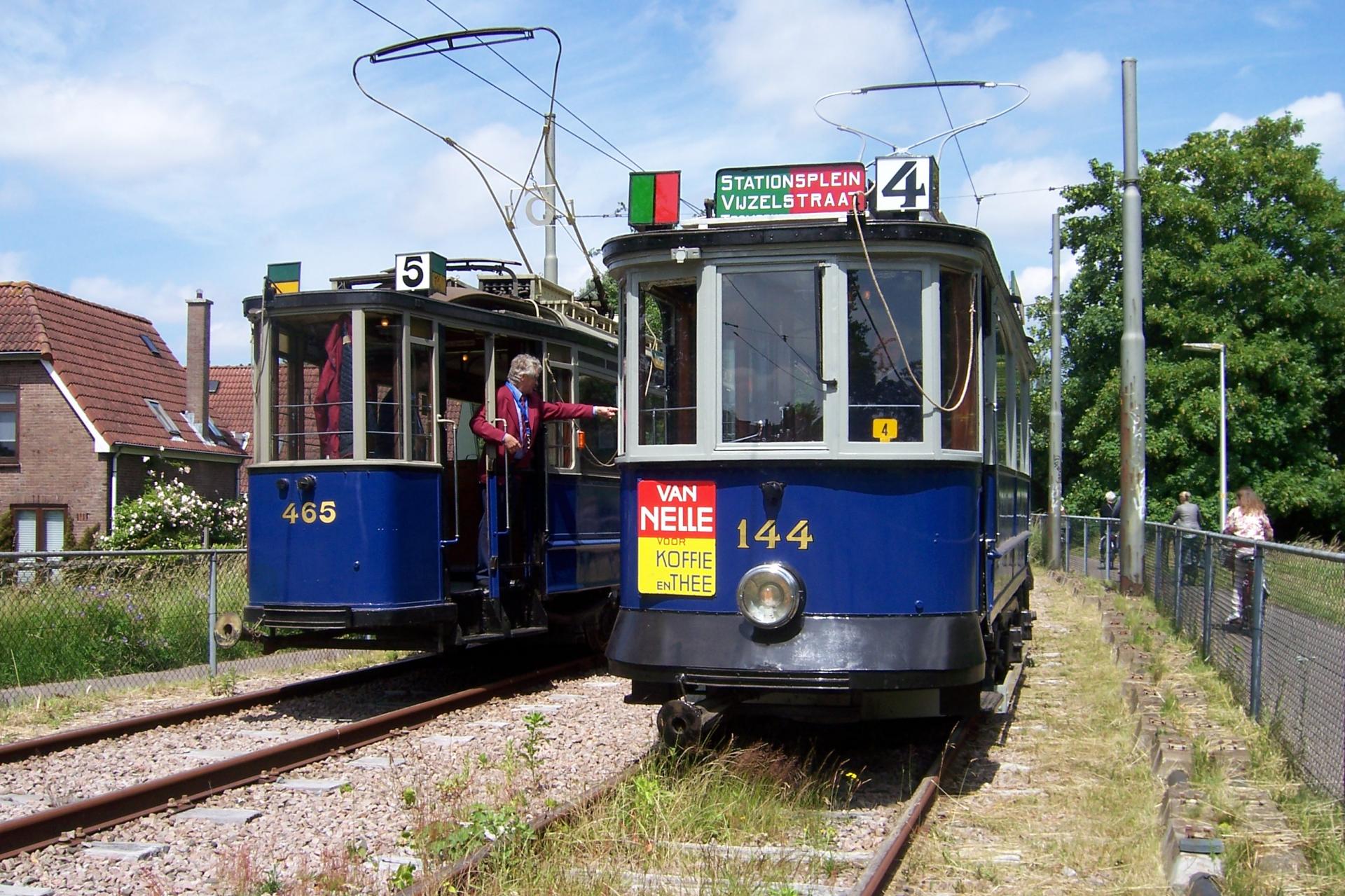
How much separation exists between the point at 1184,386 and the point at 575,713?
2464 centimetres

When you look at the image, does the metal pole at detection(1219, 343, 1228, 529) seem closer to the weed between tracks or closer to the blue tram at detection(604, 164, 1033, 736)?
the blue tram at detection(604, 164, 1033, 736)

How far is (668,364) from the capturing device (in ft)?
22.0

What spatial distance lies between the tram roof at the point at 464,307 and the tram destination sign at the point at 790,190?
3.31 m

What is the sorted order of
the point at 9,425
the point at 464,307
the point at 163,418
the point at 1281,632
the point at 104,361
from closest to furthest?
1. the point at 1281,632
2. the point at 464,307
3. the point at 9,425
4. the point at 104,361
5. the point at 163,418

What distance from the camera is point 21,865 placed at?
5477 millimetres

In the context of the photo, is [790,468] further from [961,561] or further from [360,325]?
[360,325]

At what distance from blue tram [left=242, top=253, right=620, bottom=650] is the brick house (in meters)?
21.1

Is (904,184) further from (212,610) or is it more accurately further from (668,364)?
(212,610)

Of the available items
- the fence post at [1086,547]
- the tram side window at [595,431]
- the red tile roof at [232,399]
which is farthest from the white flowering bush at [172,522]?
the fence post at [1086,547]

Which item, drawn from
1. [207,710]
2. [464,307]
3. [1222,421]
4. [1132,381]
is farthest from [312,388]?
[1222,421]

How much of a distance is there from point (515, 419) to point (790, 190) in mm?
3908

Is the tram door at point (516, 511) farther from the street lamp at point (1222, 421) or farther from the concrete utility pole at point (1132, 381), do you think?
the street lamp at point (1222, 421)

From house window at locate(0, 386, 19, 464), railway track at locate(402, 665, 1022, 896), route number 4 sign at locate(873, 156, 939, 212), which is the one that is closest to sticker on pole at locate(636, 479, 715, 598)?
railway track at locate(402, 665, 1022, 896)

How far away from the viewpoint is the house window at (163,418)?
32188 millimetres
